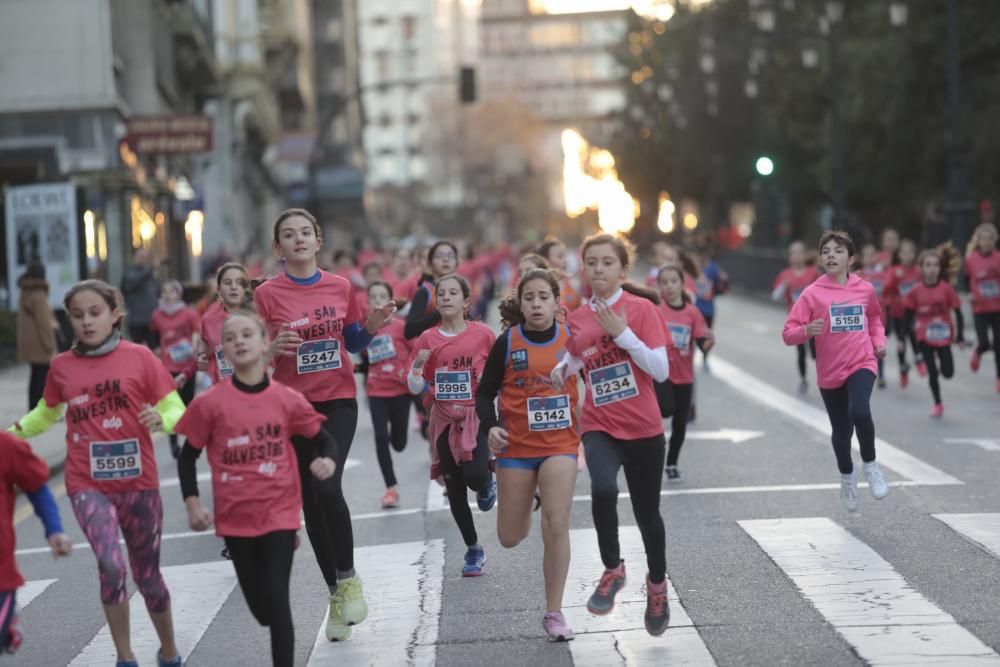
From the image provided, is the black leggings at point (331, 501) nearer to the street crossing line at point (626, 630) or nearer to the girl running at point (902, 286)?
the street crossing line at point (626, 630)

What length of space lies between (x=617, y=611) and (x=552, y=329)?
1.38 metres

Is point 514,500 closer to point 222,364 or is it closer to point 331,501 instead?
point 331,501

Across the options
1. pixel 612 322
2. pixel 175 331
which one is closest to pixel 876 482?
pixel 612 322

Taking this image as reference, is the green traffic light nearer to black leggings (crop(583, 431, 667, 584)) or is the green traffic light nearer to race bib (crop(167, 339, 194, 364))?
race bib (crop(167, 339, 194, 364))

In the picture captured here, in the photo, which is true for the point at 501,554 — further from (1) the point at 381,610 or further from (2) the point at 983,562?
(2) the point at 983,562

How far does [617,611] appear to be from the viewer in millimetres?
8320

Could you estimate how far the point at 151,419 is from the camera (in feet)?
23.3

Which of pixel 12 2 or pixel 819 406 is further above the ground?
pixel 12 2

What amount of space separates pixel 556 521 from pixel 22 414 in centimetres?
1373

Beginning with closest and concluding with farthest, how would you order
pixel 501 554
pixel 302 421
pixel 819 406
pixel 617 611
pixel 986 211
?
1. pixel 302 421
2. pixel 617 611
3. pixel 501 554
4. pixel 819 406
5. pixel 986 211

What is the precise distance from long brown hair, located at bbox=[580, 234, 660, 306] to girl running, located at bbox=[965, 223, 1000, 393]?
37.2 feet

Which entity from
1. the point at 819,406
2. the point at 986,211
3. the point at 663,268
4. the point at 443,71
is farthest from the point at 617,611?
the point at 443,71

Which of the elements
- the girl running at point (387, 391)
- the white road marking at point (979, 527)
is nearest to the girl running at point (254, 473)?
the white road marking at point (979, 527)

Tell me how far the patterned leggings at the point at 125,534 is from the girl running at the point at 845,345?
4.82 m
